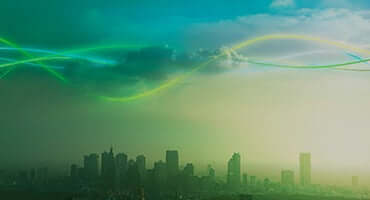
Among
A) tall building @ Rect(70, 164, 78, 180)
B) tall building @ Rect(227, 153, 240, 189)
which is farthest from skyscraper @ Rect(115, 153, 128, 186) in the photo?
tall building @ Rect(227, 153, 240, 189)

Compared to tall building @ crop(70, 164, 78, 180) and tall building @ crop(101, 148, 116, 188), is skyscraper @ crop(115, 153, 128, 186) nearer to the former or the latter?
tall building @ crop(101, 148, 116, 188)

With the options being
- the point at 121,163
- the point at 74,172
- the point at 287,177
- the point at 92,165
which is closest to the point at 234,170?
the point at 287,177

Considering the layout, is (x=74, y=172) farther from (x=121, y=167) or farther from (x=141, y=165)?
(x=141, y=165)

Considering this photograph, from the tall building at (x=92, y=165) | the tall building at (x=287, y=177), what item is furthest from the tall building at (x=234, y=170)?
the tall building at (x=92, y=165)

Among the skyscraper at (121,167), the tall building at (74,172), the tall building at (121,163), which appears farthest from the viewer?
the tall building at (121,163)

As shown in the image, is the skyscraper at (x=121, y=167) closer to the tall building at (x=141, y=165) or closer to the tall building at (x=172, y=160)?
the tall building at (x=141, y=165)
